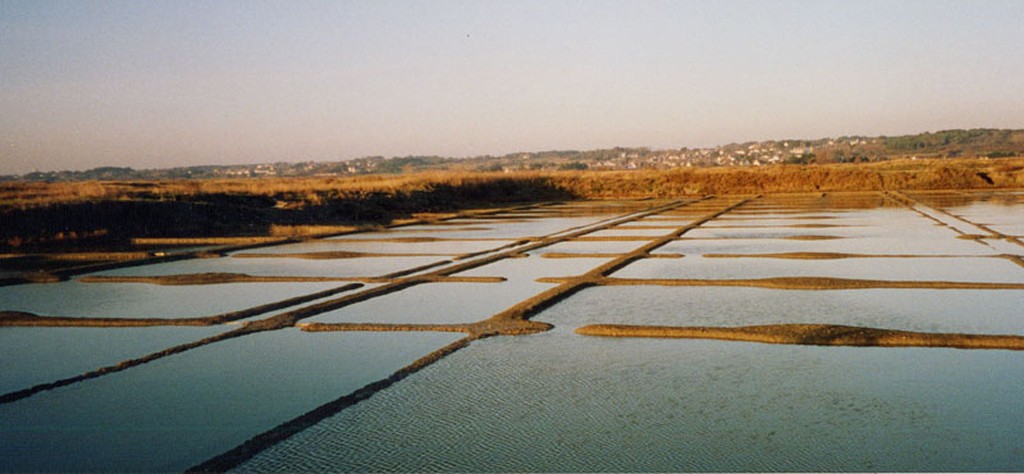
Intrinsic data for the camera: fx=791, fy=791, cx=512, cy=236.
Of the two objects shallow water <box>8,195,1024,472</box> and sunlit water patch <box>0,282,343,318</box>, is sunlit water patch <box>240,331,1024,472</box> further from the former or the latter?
sunlit water patch <box>0,282,343,318</box>

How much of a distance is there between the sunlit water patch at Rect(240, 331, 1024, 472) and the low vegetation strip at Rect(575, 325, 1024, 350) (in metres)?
0.18

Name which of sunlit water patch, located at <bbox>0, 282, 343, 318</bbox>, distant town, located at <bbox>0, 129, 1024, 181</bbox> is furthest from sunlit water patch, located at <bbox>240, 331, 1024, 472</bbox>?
distant town, located at <bbox>0, 129, 1024, 181</bbox>

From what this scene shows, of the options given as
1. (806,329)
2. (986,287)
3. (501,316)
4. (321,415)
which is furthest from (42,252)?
(986,287)

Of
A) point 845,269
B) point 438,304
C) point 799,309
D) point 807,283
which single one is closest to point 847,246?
point 845,269

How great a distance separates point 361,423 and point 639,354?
1.73 meters

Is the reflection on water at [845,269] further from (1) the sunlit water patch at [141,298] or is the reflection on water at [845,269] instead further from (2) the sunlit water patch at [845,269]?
(1) the sunlit water patch at [141,298]

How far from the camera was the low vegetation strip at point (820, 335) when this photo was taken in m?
4.51

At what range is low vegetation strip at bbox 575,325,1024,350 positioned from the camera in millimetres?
4512

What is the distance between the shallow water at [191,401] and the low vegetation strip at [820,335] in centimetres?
130

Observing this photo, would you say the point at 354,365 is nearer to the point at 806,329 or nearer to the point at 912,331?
the point at 806,329

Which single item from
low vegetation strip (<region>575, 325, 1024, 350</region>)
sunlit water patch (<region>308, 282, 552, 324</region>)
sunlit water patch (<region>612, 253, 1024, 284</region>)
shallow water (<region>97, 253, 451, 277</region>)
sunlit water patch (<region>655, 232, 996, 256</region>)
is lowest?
sunlit water patch (<region>655, 232, 996, 256</region>)

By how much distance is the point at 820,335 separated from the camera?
4.70 m

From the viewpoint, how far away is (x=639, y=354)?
439 centimetres

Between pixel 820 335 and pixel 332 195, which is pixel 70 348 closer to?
pixel 820 335
